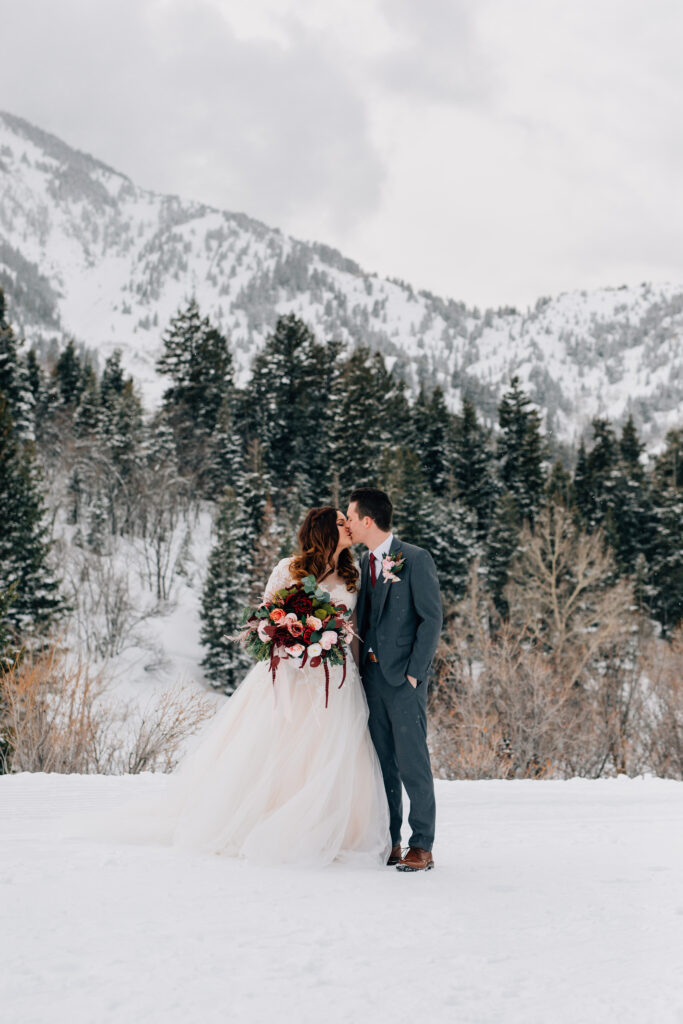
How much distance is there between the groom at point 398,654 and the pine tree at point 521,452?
42487 mm

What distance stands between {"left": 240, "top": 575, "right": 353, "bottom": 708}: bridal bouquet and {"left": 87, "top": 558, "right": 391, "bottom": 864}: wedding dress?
0.37 ft

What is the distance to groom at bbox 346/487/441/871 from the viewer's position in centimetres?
474

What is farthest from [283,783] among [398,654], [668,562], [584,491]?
[584,491]

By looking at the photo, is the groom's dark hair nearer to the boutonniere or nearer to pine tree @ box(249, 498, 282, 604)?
the boutonniere

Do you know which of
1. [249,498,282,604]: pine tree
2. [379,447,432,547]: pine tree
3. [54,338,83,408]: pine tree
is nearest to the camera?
[249,498,282,604]: pine tree

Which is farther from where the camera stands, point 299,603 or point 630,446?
point 630,446

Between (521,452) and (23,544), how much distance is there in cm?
3087

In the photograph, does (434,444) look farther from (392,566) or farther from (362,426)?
(392,566)

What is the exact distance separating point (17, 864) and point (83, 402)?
48.1 metres

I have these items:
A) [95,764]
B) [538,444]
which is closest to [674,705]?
[95,764]

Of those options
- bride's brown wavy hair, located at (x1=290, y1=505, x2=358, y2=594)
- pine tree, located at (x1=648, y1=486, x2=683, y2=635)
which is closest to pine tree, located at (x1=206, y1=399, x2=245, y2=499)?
pine tree, located at (x1=648, y1=486, x2=683, y2=635)

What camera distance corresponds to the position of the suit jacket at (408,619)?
476cm

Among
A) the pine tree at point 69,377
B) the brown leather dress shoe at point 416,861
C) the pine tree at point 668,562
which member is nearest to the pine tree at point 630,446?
the pine tree at point 668,562

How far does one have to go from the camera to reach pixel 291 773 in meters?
4.92
